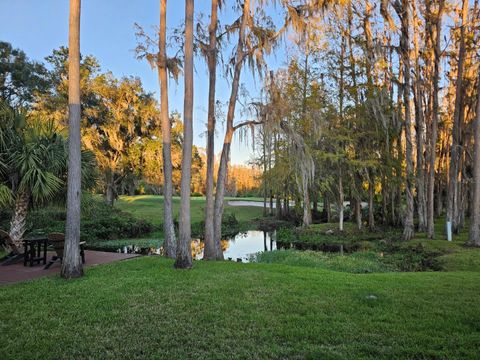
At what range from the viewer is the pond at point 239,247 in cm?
1285

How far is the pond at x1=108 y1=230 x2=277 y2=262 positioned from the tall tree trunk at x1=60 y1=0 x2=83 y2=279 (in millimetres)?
5324

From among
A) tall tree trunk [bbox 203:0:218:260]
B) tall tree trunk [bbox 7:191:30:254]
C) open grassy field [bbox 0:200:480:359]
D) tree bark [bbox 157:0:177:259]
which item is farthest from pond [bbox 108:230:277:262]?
open grassy field [bbox 0:200:480:359]

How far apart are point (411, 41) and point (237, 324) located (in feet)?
49.0

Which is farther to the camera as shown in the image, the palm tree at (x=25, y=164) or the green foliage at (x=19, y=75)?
the green foliage at (x=19, y=75)

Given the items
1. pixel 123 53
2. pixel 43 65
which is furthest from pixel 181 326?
pixel 43 65

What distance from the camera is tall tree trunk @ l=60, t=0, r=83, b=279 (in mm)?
6578

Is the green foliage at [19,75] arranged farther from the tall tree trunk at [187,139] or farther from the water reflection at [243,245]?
the tall tree trunk at [187,139]

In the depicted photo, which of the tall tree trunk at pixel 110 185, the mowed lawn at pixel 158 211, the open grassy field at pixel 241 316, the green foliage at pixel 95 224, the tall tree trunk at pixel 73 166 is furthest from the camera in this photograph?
the tall tree trunk at pixel 110 185

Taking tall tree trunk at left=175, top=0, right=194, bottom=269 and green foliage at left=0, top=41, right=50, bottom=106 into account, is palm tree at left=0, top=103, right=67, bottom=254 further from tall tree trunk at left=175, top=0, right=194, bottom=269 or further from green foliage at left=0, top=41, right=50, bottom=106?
green foliage at left=0, top=41, right=50, bottom=106

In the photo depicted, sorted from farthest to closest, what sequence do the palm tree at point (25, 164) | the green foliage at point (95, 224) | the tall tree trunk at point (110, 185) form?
the tall tree trunk at point (110, 185)
the green foliage at point (95, 224)
the palm tree at point (25, 164)

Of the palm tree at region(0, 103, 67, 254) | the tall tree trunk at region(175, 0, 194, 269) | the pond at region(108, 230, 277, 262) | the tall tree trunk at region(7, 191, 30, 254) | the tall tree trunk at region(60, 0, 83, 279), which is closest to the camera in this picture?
the tall tree trunk at region(60, 0, 83, 279)

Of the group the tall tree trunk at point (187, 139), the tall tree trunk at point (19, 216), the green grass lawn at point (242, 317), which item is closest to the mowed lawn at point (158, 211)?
the tall tree trunk at point (19, 216)

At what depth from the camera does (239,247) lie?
15281 mm

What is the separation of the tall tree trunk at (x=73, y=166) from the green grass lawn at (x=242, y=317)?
42 cm
